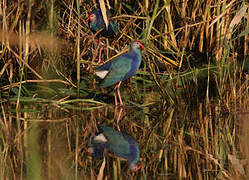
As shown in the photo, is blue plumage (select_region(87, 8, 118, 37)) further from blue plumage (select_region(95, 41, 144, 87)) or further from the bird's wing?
the bird's wing

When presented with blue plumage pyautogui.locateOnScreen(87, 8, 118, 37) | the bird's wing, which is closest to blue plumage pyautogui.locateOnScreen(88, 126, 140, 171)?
the bird's wing

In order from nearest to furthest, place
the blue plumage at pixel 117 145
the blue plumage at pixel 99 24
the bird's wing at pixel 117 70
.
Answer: the blue plumage at pixel 117 145 < the bird's wing at pixel 117 70 < the blue plumage at pixel 99 24

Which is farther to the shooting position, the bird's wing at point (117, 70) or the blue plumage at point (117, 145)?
the bird's wing at point (117, 70)

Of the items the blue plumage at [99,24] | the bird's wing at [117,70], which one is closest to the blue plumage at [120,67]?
the bird's wing at [117,70]

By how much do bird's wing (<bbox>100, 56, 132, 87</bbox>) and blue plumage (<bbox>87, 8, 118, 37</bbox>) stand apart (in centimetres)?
64

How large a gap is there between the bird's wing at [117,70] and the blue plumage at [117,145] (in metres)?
0.93

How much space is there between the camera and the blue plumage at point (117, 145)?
2481mm

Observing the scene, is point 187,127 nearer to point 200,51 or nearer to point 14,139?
point 14,139

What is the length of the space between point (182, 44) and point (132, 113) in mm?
1083

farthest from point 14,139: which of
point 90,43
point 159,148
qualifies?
point 90,43

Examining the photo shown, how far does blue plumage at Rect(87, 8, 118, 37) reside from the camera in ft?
15.6

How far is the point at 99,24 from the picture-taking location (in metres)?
4.93

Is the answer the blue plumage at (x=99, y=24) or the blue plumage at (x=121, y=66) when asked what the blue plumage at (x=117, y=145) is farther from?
the blue plumage at (x=99, y=24)

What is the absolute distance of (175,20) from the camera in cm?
500
